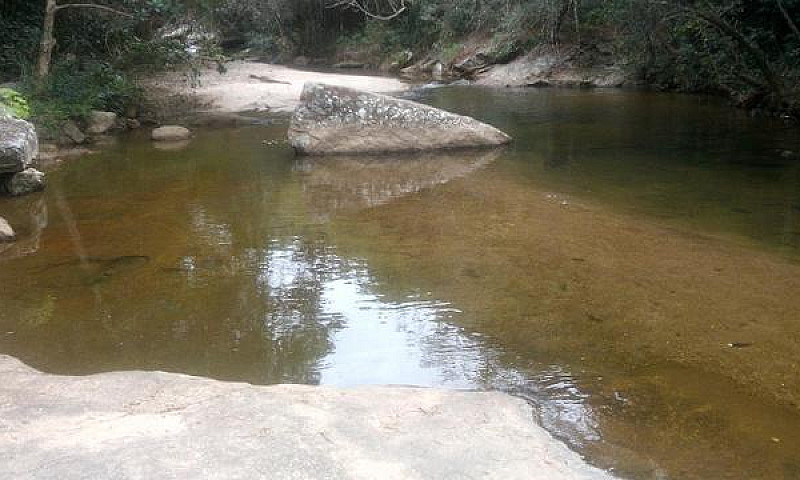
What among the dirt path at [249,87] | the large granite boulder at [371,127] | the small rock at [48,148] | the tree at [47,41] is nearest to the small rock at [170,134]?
the small rock at [48,148]

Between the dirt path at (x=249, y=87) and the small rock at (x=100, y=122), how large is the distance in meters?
2.31

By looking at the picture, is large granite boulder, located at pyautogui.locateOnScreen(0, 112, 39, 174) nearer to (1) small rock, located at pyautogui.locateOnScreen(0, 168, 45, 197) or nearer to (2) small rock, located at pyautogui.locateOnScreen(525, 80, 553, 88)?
(1) small rock, located at pyautogui.locateOnScreen(0, 168, 45, 197)

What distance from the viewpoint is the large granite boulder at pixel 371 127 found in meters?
10.1

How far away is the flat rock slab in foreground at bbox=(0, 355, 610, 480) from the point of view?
264 cm

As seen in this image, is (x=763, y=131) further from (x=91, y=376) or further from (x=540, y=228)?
(x=91, y=376)

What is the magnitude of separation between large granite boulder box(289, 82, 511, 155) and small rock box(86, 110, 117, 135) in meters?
4.10

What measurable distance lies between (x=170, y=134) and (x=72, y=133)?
4.77ft

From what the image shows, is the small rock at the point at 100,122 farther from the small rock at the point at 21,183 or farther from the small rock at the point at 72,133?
the small rock at the point at 21,183

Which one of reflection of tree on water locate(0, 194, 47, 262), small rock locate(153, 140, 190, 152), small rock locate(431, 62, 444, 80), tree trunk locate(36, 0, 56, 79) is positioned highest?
tree trunk locate(36, 0, 56, 79)

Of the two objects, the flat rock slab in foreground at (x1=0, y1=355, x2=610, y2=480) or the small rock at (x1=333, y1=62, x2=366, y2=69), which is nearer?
the flat rock slab in foreground at (x1=0, y1=355, x2=610, y2=480)

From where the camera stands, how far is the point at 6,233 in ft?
20.9

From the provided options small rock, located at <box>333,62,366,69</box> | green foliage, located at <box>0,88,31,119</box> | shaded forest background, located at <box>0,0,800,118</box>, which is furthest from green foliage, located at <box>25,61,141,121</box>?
small rock, located at <box>333,62,366,69</box>

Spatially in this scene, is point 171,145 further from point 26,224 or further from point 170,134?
point 26,224

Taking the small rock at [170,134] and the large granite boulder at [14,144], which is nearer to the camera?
the large granite boulder at [14,144]
